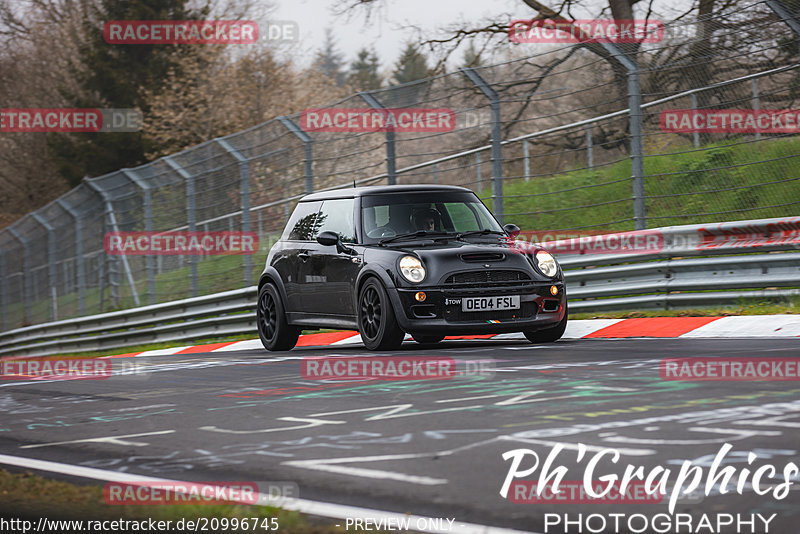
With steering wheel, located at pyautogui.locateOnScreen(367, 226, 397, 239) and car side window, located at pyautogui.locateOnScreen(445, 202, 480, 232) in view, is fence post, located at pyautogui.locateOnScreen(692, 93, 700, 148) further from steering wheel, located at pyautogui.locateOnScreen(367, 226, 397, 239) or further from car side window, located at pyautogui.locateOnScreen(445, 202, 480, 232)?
steering wheel, located at pyautogui.locateOnScreen(367, 226, 397, 239)

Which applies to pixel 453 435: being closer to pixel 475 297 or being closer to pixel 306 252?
pixel 475 297

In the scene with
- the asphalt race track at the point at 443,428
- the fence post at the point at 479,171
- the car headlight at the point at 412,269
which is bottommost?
the asphalt race track at the point at 443,428

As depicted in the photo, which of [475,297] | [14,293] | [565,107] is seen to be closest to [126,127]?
[14,293]

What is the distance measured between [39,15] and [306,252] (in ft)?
145

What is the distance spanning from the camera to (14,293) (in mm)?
27750

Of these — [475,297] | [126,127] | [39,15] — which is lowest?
[475,297]

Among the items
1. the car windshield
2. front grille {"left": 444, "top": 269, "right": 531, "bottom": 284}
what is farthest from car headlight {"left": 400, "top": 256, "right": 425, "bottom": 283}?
the car windshield

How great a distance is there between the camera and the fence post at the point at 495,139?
46.8 feet

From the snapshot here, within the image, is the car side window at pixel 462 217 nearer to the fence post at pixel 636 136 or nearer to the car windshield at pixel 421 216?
the car windshield at pixel 421 216

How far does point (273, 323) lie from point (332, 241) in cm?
199

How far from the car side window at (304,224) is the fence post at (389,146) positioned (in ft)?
8.22

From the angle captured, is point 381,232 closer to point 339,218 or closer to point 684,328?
point 339,218

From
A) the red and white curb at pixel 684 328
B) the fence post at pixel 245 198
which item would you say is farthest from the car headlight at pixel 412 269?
the fence post at pixel 245 198

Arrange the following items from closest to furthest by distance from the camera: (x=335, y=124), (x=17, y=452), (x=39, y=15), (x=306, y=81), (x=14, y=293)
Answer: (x=17, y=452) < (x=335, y=124) < (x=14, y=293) < (x=306, y=81) < (x=39, y=15)
